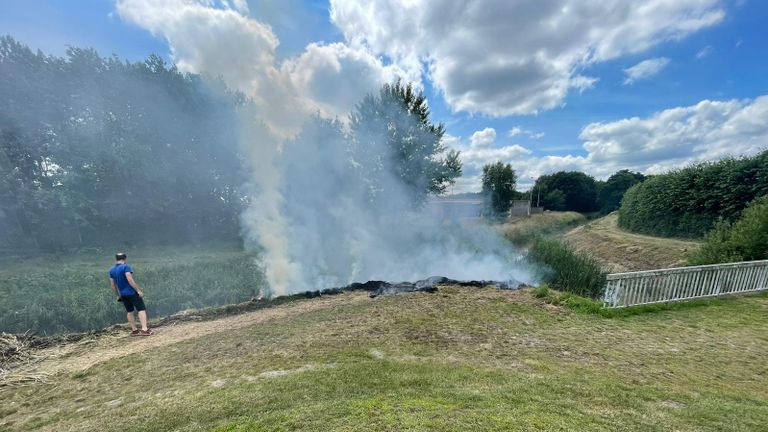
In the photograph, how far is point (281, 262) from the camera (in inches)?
428

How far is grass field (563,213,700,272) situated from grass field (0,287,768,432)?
20.4 feet

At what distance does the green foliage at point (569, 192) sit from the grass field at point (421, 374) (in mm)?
45141

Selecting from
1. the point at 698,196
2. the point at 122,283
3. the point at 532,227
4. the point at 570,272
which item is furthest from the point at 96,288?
the point at 532,227

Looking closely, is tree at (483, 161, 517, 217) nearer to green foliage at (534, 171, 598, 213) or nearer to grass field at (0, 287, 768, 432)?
green foliage at (534, 171, 598, 213)

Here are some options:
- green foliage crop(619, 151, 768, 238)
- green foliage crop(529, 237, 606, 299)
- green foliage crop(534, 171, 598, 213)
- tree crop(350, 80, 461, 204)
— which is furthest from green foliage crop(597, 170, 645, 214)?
green foliage crop(529, 237, 606, 299)

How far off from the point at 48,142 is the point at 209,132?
7.43 meters

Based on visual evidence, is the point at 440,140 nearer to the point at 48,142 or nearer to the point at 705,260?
the point at 705,260

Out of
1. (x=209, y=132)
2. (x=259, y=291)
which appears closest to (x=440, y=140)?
(x=259, y=291)

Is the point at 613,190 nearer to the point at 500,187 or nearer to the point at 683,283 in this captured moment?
the point at 500,187

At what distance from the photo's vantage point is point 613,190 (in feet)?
159

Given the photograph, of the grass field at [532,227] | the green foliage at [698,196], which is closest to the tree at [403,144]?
the grass field at [532,227]

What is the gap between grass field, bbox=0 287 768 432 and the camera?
255 cm

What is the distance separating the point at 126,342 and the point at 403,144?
15.0 metres

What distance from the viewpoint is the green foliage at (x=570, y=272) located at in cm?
893
